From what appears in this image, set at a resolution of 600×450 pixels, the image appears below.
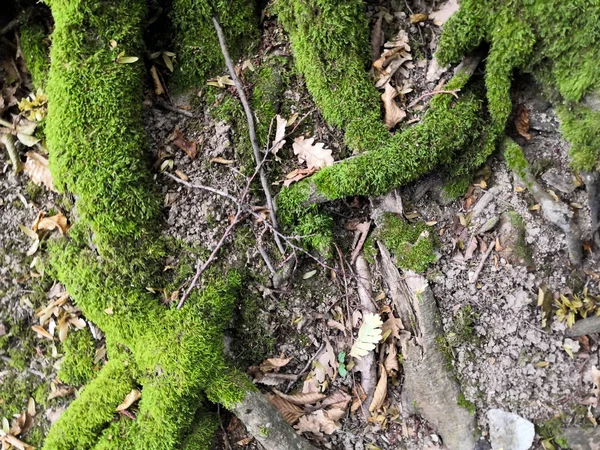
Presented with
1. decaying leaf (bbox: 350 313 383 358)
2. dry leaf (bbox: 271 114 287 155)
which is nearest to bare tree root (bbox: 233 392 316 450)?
decaying leaf (bbox: 350 313 383 358)

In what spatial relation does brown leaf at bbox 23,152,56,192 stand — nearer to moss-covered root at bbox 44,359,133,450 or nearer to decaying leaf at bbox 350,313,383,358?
moss-covered root at bbox 44,359,133,450

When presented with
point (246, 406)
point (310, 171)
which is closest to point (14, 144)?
point (310, 171)

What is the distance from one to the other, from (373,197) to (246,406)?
1.81 m

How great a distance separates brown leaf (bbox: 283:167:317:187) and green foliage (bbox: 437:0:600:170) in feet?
4.28

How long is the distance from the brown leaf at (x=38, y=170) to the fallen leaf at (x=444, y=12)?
11.3ft

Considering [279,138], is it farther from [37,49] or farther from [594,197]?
[594,197]

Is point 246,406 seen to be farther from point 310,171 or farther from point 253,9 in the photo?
point 253,9

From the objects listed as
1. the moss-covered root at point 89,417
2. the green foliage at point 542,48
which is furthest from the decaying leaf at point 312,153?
the moss-covered root at point 89,417

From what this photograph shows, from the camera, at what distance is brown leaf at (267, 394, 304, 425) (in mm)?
3492

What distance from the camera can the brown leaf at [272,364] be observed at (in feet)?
11.7

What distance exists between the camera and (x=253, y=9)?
384 centimetres

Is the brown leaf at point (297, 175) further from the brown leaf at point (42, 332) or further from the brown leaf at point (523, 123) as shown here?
the brown leaf at point (42, 332)

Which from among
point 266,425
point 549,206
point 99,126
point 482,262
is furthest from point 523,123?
point 99,126

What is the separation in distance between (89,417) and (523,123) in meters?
3.94
